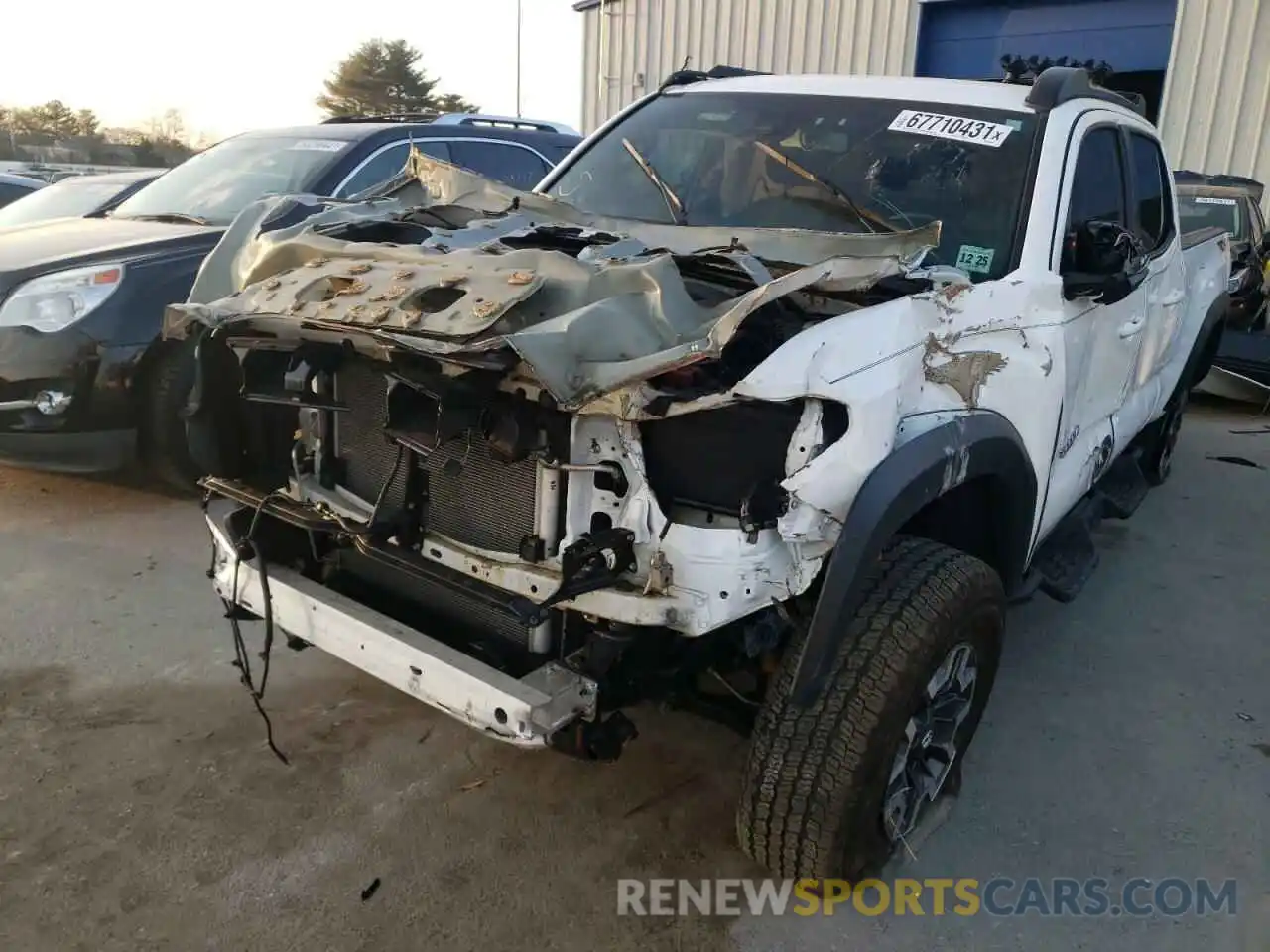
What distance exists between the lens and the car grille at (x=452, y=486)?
2.39m

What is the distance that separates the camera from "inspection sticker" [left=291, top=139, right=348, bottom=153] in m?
5.77

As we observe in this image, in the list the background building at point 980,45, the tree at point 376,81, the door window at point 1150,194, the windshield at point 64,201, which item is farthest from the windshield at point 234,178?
the tree at point 376,81

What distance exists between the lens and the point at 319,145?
586 cm

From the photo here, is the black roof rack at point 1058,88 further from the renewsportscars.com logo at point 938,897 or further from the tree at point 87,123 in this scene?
the tree at point 87,123

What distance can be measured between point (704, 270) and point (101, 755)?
223cm

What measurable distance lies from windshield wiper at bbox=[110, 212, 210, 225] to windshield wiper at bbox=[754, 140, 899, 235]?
333cm

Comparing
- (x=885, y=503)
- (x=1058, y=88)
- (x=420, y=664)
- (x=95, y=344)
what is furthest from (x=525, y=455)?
(x=95, y=344)

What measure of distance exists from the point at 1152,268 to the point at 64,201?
256 inches

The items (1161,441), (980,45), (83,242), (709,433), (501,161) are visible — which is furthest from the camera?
(980,45)

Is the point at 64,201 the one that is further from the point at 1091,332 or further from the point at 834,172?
the point at 1091,332

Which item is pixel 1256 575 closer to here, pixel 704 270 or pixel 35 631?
pixel 704 270

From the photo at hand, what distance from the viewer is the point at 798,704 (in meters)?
2.27

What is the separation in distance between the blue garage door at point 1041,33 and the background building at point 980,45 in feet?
0.04

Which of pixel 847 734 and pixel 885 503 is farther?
pixel 847 734
